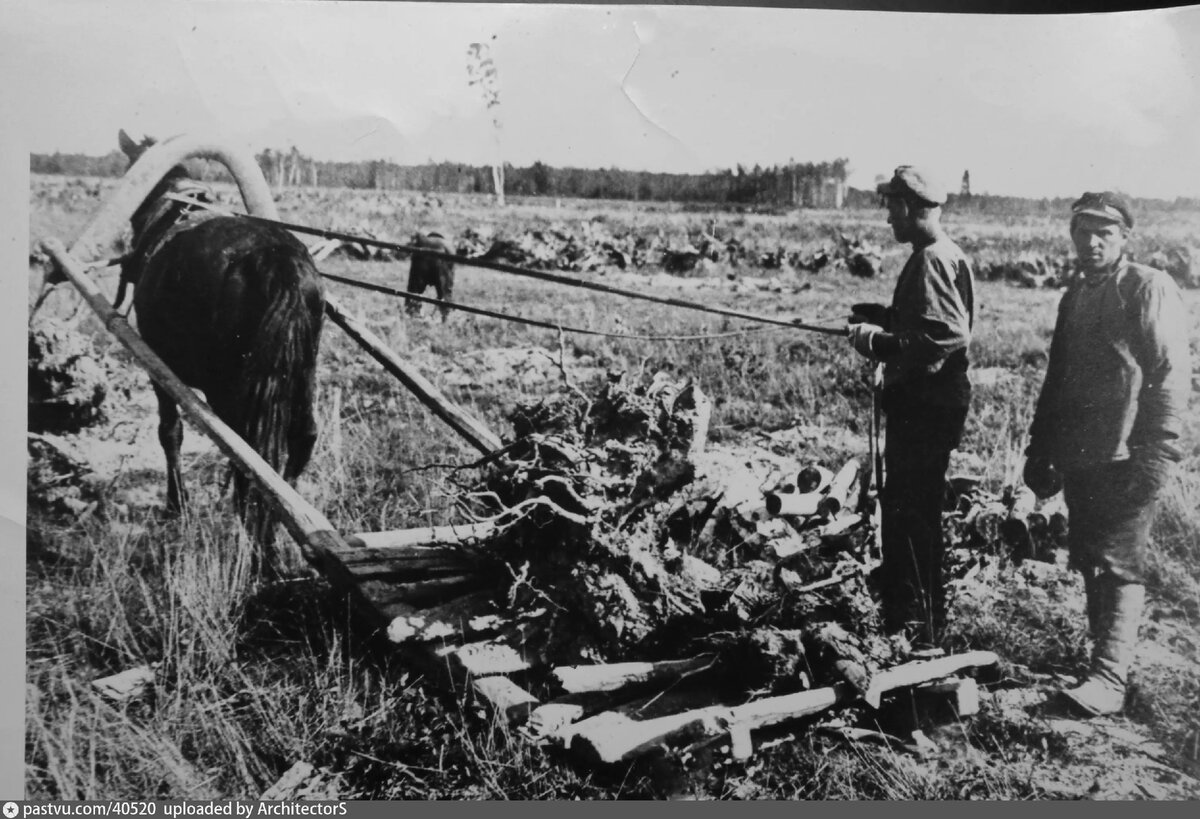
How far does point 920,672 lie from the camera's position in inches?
146

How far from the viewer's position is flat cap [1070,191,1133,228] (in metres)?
3.98

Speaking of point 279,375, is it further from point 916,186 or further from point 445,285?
point 916,186

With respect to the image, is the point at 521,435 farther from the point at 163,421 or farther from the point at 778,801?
the point at 778,801

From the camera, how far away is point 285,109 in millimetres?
3809

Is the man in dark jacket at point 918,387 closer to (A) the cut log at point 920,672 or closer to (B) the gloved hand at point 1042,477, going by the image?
(A) the cut log at point 920,672

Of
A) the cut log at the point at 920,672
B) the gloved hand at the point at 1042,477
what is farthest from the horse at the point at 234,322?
the gloved hand at the point at 1042,477

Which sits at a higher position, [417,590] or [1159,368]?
[1159,368]

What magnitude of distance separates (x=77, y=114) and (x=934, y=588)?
4.01m

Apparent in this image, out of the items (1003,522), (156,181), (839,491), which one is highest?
(156,181)

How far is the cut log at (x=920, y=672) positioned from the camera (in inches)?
140

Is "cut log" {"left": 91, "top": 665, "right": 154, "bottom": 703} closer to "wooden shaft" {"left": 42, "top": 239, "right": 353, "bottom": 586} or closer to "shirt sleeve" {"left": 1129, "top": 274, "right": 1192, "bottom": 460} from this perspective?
"wooden shaft" {"left": 42, "top": 239, "right": 353, "bottom": 586}

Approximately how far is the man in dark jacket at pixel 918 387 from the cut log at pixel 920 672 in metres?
0.15

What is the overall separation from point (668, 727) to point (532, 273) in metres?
1.90

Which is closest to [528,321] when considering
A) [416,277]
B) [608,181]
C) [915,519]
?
[416,277]
